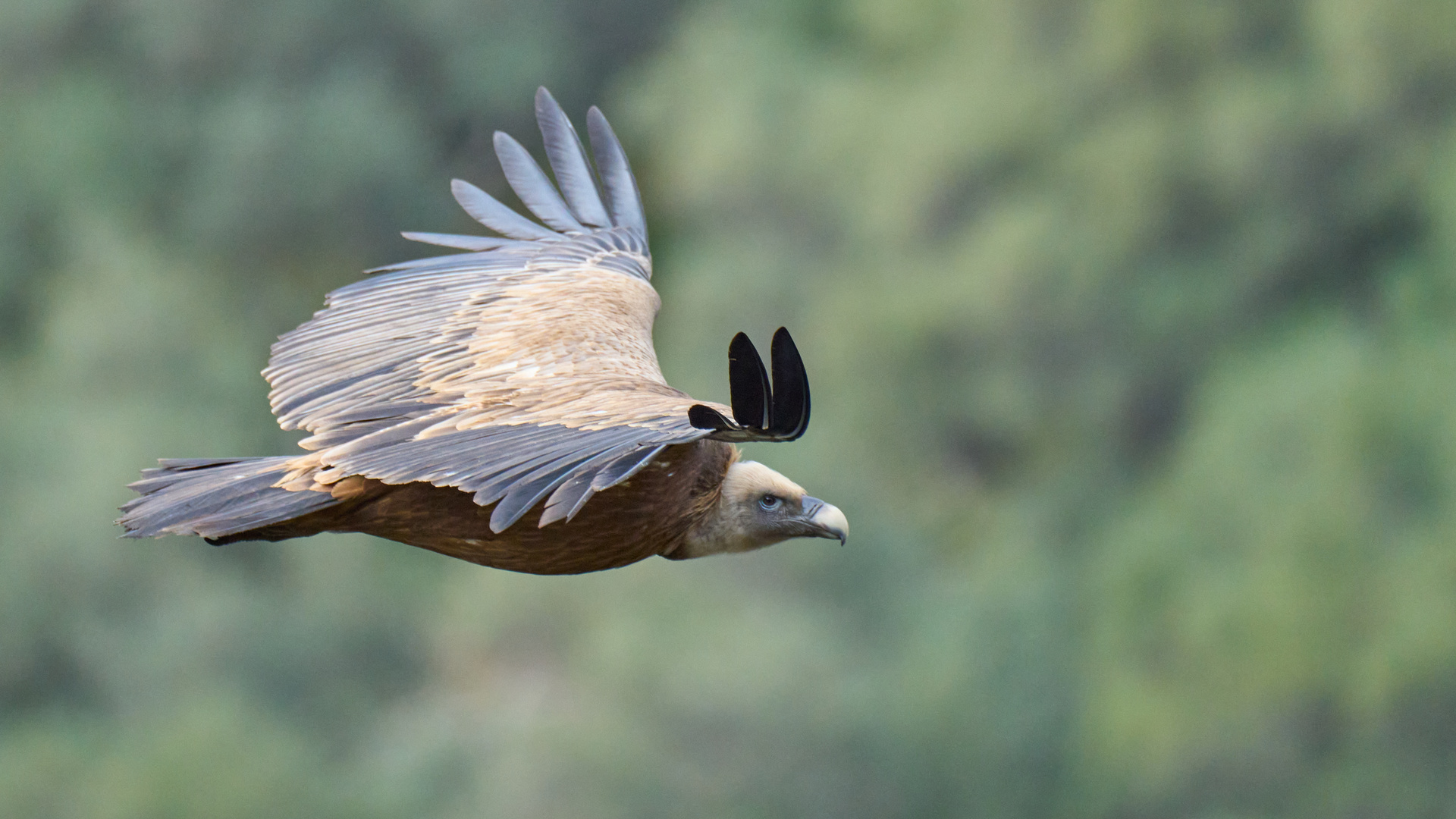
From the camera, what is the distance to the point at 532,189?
8305 mm

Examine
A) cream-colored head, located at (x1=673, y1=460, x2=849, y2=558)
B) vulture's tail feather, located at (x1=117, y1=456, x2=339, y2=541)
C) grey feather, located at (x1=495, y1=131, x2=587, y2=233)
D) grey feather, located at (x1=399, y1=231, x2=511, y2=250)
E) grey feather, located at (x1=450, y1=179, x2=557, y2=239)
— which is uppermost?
grey feather, located at (x1=495, y1=131, x2=587, y2=233)

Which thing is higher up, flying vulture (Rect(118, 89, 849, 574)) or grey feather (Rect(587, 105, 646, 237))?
grey feather (Rect(587, 105, 646, 237))

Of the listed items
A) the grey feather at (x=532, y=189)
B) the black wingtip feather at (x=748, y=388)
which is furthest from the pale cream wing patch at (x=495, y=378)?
the black wingtip feather at (x=748, y=388)

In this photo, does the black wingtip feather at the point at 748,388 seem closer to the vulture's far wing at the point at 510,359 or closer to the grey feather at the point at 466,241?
the vulture's far wing at the point at 510,359

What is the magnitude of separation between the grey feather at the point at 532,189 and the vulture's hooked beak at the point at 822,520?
99.5 inches

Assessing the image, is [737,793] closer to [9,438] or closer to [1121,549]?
[1121,549]

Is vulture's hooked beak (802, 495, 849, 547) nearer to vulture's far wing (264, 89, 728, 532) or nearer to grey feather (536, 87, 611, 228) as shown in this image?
vulture's far wing (264, 89, 728, 532)

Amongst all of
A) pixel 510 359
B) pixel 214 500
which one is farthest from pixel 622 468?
pixel 510 359

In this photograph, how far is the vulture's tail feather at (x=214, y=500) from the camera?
5543mm

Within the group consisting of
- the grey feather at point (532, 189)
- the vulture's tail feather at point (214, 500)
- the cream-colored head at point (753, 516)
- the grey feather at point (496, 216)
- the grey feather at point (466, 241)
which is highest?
the grey feather at point (532, 189)

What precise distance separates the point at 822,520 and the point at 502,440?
1.21 metres

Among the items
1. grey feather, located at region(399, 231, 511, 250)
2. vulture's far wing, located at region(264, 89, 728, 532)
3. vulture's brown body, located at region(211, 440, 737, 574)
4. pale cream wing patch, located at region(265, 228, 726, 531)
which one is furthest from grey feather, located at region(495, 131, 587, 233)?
vulture's brown body, located at region(211, 440, 737, 574)

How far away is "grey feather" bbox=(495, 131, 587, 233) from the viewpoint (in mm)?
8203

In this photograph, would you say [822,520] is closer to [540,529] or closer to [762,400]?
[540,529]
